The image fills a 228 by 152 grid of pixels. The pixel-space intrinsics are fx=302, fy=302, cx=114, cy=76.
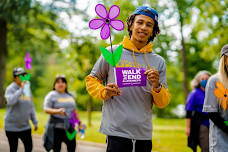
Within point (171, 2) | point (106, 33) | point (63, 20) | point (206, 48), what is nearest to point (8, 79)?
point (63, 20)

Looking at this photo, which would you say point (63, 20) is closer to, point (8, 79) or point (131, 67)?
point (131, 67)

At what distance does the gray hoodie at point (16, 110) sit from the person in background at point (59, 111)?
1.37 feet

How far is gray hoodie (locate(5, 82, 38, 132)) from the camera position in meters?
5.20

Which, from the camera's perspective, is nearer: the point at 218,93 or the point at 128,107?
the point at 128,107

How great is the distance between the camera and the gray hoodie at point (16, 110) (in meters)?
5.20

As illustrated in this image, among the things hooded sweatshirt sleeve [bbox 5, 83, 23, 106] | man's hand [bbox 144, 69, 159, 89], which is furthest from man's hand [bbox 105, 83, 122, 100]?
hooded sweatshirt sleeve [bbox 5, 83, 23, 106]

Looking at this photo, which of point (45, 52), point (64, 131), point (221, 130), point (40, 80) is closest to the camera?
point (221, 130)

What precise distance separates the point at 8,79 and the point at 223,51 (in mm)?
31013

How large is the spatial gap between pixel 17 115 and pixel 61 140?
93cm

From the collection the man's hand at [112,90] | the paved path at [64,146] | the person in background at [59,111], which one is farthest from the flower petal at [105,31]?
the paved path at [64,146]

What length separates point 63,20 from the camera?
50.8 ft

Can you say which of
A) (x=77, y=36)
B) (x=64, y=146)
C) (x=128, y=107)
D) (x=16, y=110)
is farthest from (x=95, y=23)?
(x=77, y=36)

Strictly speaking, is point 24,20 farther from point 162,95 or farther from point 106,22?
point 162,95

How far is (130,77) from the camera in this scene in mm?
2430
